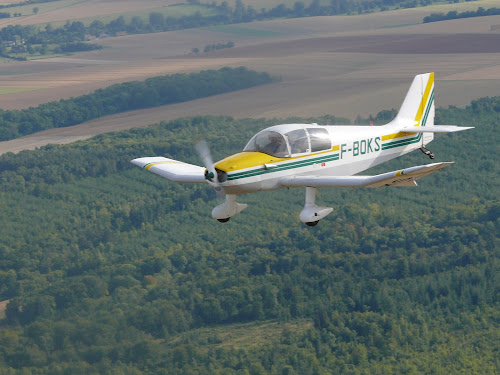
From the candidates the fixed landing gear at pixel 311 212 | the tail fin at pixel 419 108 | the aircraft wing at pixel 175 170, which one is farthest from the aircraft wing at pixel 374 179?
the tail fin at pixel 419 108

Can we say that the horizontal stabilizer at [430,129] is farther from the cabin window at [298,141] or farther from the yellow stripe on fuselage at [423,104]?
the cabin window at [298,141]

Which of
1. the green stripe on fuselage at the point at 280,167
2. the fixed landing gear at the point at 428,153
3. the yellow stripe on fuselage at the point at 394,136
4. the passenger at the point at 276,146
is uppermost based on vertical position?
the passenger at the point at 276,146

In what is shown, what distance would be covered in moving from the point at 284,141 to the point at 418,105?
13.7 meters

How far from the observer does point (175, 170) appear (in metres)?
53.6

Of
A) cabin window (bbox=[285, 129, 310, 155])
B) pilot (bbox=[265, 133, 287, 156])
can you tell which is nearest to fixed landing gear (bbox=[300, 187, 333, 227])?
cabin window (bbox=[285, 129, 310, 155])

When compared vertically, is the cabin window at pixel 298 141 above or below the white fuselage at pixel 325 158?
above

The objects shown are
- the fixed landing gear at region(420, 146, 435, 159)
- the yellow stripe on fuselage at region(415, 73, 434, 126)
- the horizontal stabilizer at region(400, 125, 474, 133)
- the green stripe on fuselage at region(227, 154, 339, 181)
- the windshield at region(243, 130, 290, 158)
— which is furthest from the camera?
the yellow stripe on fuselage at region(415, 73, 434, 126)

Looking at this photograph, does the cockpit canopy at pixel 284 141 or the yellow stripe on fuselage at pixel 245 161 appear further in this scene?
the cockpit canopy at pixel 284 141

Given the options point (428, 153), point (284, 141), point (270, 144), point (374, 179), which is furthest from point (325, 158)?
point (428, 153)

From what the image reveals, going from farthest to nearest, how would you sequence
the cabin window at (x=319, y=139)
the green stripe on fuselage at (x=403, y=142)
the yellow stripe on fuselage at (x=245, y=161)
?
the green stripe on fuselage at (x=403, y=142)
the cabin window at (x=319, y=139)
the yellow stripe on fuselage at (x=245, y=161)

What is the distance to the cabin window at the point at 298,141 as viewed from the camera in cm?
4978

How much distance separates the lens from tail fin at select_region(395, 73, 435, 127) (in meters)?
59.3

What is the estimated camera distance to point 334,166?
52438 mm

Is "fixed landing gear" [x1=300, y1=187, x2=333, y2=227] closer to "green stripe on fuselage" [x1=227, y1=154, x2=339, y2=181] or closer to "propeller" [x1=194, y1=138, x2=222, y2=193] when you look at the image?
"green stripe on fuselage" [x1=227, y1=154, x2=339, y2=181]
